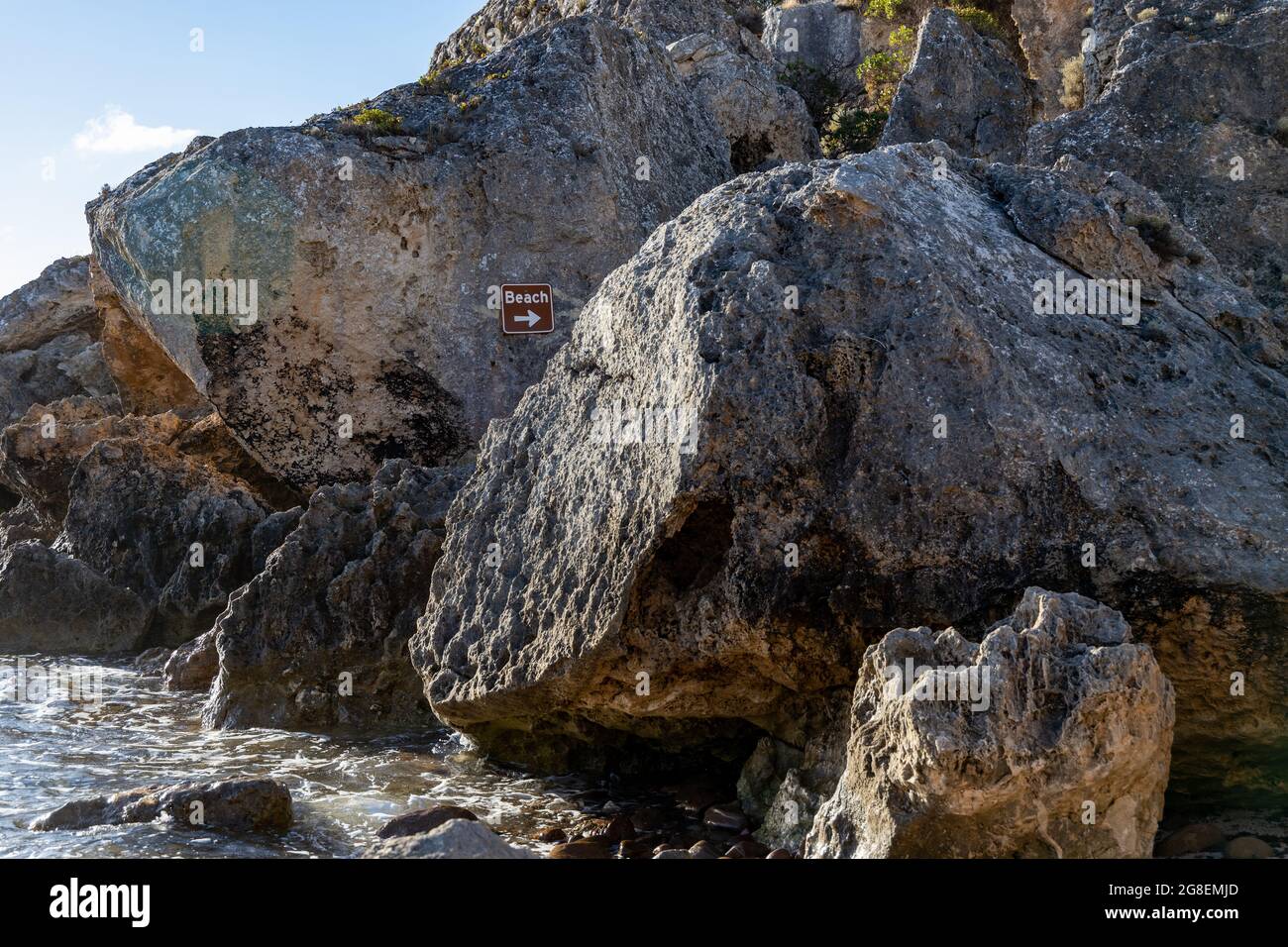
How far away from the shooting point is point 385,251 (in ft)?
36.2

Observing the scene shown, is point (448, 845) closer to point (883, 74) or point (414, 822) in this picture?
point (414, 822)

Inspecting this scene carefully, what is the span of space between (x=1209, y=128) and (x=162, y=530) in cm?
874

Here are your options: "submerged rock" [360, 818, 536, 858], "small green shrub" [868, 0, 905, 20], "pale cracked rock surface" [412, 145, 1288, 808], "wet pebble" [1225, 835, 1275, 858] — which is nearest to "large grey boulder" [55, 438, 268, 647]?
"pale cracked rock surface" [412, 145, 1288, 808]

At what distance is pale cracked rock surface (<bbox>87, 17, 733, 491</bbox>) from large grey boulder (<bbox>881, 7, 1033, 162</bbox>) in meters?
4.23

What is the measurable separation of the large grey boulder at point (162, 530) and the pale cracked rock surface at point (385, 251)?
666 millimetres

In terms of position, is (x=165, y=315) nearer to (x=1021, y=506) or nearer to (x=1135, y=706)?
(x=1021, y=506)

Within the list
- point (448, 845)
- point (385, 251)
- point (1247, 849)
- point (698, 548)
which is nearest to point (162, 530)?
point (385, 251)

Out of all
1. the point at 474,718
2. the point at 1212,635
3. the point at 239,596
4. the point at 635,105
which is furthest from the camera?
the point at 635,105

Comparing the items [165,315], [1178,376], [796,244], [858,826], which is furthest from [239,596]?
[1178,376]

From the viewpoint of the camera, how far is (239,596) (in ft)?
27.5

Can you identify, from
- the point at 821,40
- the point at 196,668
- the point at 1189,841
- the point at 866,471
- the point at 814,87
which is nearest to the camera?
the point at 1189,841

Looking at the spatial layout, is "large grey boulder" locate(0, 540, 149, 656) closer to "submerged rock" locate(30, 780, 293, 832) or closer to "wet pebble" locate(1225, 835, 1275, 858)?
"submerged rock" locate(30, 780, 293, 832)

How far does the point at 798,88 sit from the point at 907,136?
5.79 metres

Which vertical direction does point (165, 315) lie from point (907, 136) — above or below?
below
